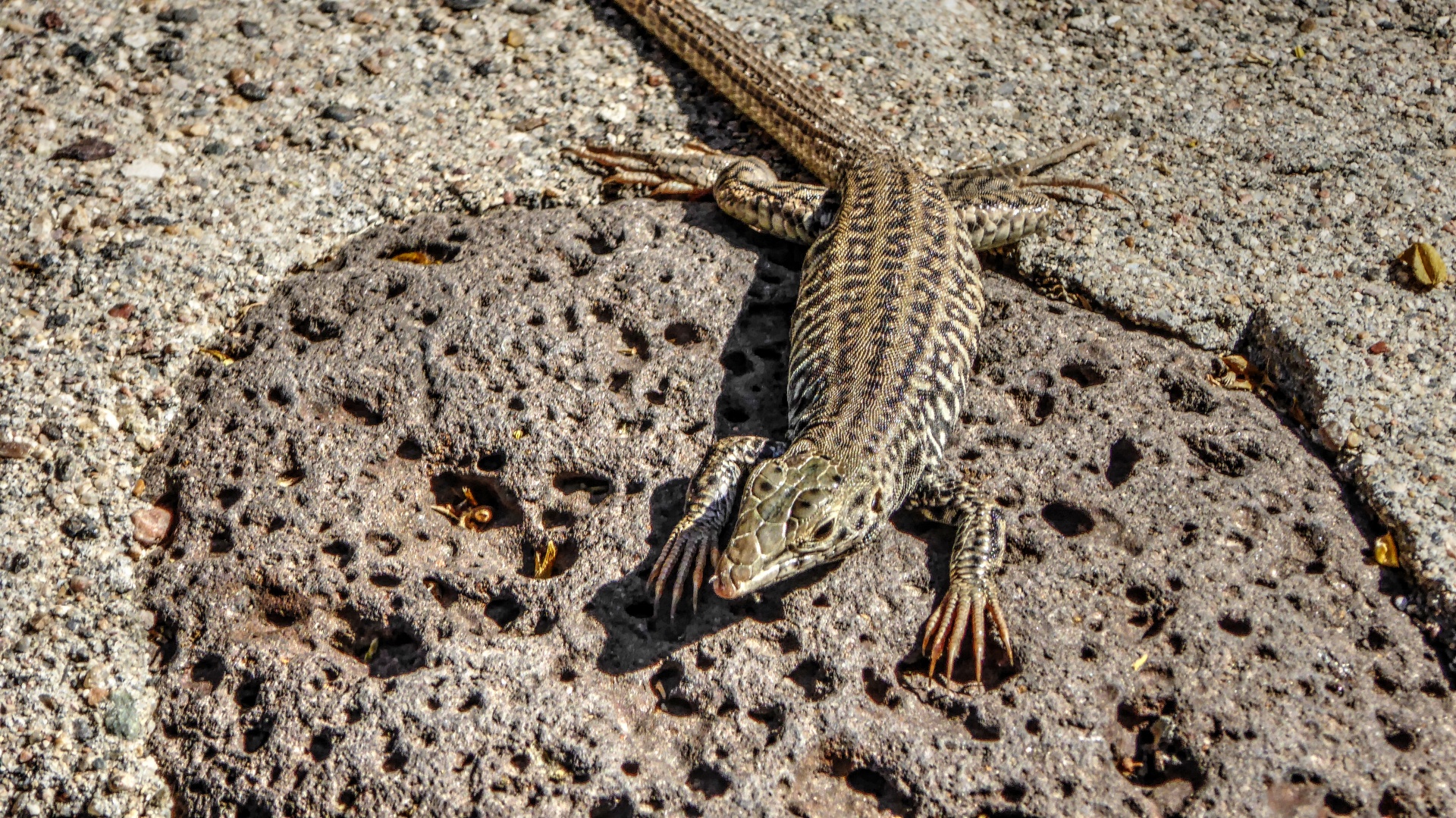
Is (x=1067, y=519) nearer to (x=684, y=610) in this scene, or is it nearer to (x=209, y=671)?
(x=684, y=610)

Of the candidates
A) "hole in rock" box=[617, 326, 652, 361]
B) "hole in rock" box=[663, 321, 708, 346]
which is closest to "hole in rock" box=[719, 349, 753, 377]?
"hole in rock" box=[663, 321, 708, 346]

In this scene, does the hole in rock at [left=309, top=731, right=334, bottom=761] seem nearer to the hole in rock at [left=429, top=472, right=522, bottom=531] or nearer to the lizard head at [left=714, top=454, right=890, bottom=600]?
the hole in rock at [left=429, top=472, right=522, bottom=531]

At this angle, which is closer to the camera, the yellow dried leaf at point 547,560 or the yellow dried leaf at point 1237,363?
the yellow dried leaf at point 547,560

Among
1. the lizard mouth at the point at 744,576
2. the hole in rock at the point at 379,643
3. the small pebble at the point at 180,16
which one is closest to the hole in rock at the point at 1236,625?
the lizard mouth at the point at 744,576

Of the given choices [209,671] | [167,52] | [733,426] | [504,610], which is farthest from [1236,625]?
[167,52]

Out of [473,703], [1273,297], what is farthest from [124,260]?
[1273,297]

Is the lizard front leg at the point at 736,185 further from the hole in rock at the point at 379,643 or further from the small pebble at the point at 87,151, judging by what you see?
the hole in rock at the point at 379,643

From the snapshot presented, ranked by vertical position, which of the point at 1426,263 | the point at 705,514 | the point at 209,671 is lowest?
the point at 209,671
